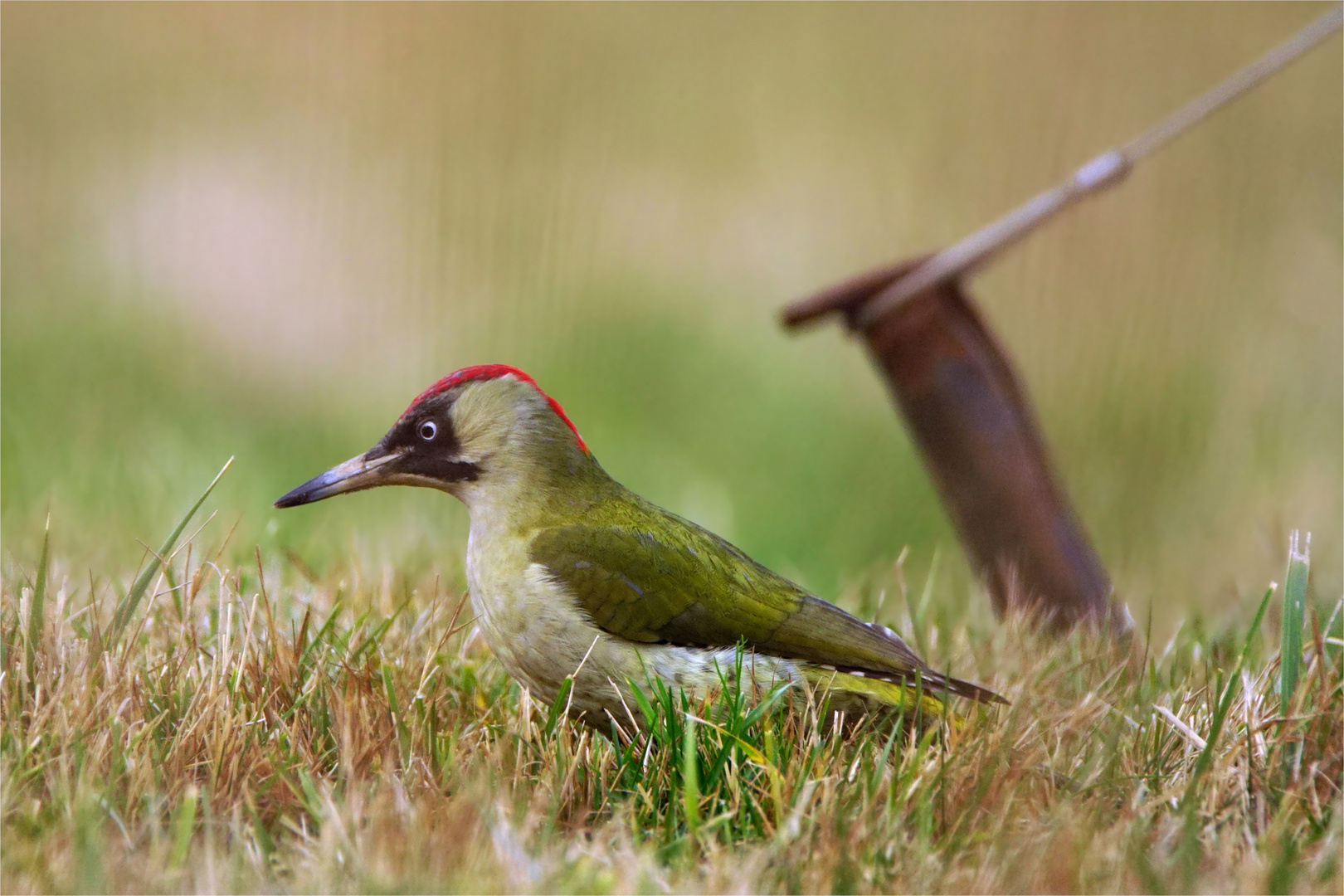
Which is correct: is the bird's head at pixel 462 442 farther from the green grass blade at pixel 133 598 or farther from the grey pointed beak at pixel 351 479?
the green grass blade at pixel 133 598

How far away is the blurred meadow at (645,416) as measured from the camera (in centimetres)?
208

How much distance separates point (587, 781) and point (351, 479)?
0.82 metres

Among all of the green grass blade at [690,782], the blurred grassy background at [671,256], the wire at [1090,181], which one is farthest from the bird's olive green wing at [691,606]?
the blurred grassy background at [671,256]

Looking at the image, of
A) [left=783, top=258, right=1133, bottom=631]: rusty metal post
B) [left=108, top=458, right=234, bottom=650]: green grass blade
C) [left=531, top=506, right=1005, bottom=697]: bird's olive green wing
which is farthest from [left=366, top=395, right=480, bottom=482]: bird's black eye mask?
[left=783, top=258, right=1133, bottom=631]: rusty metal post

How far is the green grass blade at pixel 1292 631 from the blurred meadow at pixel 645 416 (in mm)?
11

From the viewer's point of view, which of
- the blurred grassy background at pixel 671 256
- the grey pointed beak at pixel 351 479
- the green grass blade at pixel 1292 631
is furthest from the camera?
the blurred grassy background at pixel 671 256

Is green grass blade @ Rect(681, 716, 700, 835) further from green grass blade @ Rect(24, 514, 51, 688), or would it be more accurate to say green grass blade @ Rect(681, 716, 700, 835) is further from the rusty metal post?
the rusty metal post

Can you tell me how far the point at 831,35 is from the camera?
245 inches

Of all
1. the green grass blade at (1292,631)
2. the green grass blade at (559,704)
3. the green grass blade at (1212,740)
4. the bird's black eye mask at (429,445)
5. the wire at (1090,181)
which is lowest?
the green grass blade at (559,704)

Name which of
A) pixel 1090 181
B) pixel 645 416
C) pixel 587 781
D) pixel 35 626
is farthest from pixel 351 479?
pixel 645 416

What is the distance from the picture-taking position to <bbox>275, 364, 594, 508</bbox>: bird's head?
9.07 ft

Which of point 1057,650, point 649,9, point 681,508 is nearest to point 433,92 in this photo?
point 649,9

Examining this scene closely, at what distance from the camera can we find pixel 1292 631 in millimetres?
2404

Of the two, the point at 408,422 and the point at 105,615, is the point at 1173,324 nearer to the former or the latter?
the point at 408,422
